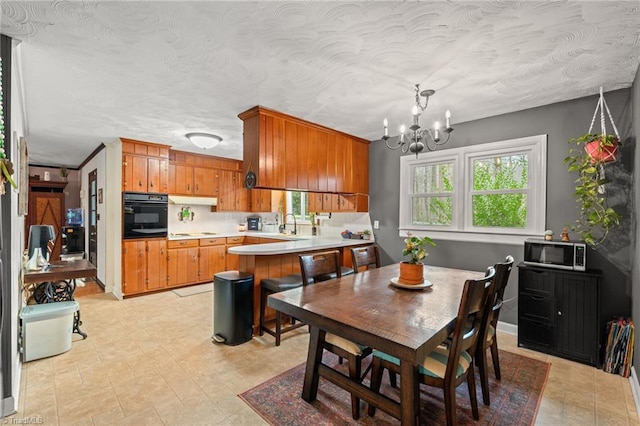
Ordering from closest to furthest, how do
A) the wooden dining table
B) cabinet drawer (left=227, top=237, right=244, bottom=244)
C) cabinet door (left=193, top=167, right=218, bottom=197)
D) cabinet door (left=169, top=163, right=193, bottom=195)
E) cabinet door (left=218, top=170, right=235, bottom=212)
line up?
the wooden dining table < cabinet door (left=169, top=163, right=193, bottom=195) < cabinet door (left=193, top=167, right=218, bottom=197) < cabinet drawer (left=227, top=237, right=244, bottom=244) < cabinet door (left=218, top=170, right=235, bottom=212)

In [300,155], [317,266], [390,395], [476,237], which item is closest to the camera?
[390,395]

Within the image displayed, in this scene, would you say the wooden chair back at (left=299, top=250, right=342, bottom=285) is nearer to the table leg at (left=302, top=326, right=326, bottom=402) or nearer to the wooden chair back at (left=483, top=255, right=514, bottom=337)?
the table leg at (left=302, top=326, right=326, bottom=402)

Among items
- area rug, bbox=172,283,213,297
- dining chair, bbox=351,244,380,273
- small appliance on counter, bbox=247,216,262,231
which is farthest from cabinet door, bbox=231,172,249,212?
dining chair, bbox=351,244,380,273

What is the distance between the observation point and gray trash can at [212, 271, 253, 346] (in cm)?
303

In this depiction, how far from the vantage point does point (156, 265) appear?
4.89 metres

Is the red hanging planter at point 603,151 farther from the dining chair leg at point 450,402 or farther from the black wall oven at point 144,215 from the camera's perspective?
the black wall oven at point 144,215

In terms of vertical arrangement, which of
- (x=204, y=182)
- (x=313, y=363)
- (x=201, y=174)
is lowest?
(x=313, y=363)

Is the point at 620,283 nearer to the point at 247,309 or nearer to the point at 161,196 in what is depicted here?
the point at 247,309

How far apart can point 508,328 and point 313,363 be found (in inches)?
98.4

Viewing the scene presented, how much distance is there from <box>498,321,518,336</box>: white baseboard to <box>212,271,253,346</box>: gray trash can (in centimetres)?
279

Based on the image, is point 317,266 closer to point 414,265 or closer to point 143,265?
point 414,265

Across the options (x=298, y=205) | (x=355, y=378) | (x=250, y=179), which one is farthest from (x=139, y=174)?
(x=355, y=378)

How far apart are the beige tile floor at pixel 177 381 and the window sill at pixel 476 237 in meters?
1.03

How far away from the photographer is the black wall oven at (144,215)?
461 centimetres
